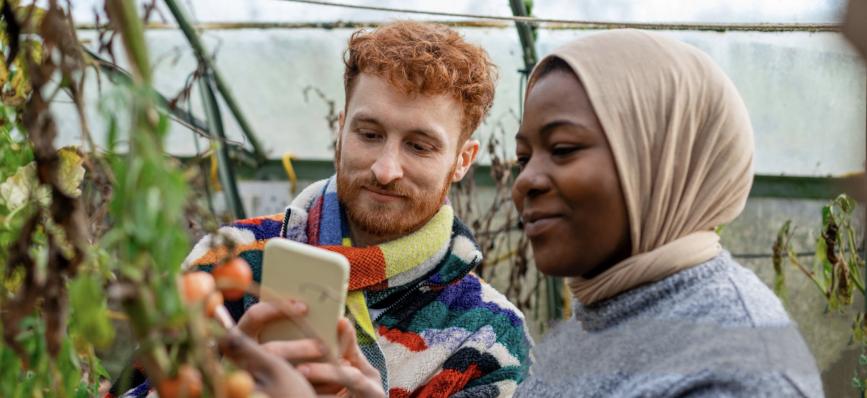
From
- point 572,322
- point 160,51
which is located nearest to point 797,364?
point 572,322

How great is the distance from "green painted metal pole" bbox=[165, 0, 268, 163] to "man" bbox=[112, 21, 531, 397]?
1.23m

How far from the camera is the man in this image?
132cm

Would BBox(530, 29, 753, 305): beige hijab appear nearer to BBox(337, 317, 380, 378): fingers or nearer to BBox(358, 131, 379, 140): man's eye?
BBox(337, 317, 380, 378): fingers

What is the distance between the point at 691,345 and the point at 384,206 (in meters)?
0.78

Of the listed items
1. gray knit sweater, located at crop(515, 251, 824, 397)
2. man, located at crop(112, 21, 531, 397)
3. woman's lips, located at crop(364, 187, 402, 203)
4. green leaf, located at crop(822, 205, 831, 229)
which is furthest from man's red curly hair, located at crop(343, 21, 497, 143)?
green leaf, located at crop(822, 205, 831, 229)

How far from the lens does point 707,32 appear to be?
2.33 m

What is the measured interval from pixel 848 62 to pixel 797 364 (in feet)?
5.99

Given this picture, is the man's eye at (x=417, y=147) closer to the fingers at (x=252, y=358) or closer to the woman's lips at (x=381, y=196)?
the woman's lips at (x=381, y=196)

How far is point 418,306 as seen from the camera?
1.40 m

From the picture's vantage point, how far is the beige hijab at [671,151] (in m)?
0.76

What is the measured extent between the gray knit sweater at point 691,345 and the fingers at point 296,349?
0.98ft

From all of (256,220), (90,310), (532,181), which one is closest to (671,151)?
(532,181)

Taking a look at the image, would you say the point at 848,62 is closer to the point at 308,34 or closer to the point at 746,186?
the point at 746,186

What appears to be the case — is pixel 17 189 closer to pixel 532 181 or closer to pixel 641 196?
pixel 532 181
